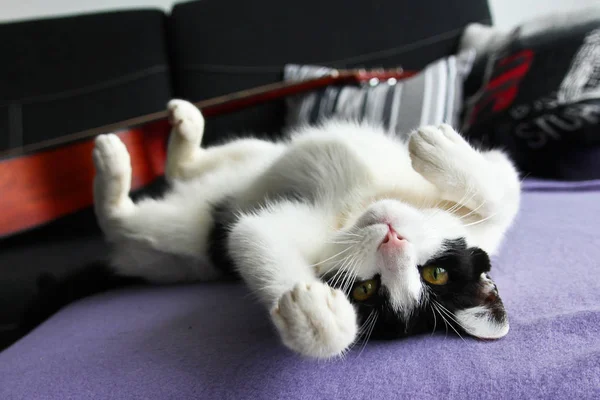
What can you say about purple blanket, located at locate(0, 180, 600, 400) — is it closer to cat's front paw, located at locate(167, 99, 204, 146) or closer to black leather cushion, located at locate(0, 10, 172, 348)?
cat's front paw, located at locate(167, 99, 204, 146)

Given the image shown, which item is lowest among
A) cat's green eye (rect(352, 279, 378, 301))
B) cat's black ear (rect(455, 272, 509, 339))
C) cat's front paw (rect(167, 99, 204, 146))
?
cat's black ear (rect(455, 272, 509, 339))

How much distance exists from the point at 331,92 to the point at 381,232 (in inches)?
41.3

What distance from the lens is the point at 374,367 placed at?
1.93 feet

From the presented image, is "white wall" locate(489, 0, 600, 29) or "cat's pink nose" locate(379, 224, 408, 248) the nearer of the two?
"cat's pink nose" locate(379, 224, 408, 248)

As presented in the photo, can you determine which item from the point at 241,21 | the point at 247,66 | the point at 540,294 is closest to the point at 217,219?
the point at 540,294

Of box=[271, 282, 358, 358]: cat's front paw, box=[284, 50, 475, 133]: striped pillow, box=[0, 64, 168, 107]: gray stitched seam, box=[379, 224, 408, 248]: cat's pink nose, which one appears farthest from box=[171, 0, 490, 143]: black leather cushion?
box=[271, 282, 358, 358]: cat's front paw

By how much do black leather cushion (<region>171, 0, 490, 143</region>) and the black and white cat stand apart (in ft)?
2.85

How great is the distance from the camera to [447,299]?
72 cm

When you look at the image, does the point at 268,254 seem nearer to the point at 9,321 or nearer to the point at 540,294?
the point at 540,294

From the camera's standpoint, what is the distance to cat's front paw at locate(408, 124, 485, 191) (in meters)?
0.79

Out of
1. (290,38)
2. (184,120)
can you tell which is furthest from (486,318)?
(290,38)

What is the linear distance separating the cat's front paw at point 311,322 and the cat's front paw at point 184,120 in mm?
677

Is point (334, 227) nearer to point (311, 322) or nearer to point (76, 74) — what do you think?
point (311, 322)

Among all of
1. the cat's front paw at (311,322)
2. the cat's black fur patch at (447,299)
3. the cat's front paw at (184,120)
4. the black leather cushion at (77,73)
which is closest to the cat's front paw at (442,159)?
the cat's black fur patch at (447,299)
